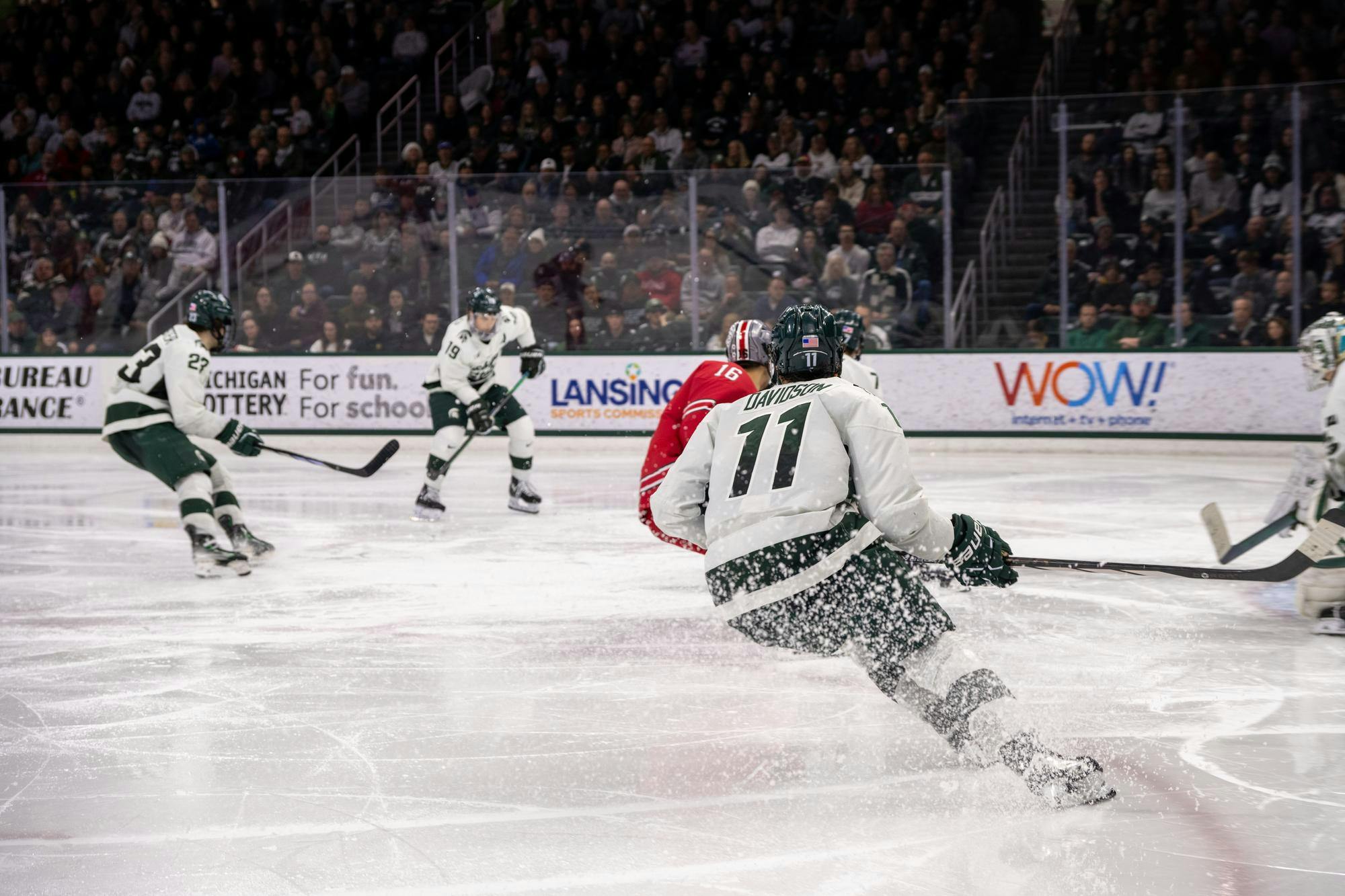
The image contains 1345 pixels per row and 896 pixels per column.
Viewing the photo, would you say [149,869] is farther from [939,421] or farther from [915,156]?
[915,156]

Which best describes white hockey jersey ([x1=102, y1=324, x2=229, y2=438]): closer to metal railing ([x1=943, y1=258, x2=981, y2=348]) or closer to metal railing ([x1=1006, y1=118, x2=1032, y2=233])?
metal railing ([x1=943, y1=258, x2=981, y2=348])

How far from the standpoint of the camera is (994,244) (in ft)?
37.0

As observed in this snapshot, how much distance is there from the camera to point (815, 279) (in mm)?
11156

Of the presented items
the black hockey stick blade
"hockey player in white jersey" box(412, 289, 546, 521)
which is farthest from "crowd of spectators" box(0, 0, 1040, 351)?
the black hockey stick blade

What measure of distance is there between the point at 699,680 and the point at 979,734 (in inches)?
59.6

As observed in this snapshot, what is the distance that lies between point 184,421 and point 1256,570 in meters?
4.10

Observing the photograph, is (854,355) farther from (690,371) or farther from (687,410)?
(690,371)

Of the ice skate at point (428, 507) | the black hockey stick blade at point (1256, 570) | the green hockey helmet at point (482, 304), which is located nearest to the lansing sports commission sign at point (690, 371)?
the green hockey helmet at point (482, 304)

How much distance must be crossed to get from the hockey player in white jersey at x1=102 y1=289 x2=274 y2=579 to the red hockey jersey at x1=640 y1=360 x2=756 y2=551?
2.57 m

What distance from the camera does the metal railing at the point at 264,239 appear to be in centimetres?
1209

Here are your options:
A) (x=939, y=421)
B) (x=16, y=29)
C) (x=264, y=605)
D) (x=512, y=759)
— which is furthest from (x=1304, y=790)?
(x=16, y=29)

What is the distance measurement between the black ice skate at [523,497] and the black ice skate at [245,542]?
5.88 feet

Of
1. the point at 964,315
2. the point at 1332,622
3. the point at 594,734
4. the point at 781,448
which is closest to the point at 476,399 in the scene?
the point at 964,315

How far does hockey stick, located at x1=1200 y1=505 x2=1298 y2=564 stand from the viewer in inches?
202
